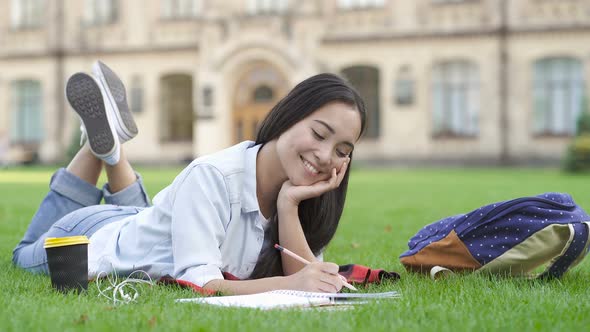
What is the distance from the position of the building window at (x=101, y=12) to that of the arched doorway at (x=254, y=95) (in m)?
5.63

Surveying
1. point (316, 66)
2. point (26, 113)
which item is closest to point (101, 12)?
point (26, 113)

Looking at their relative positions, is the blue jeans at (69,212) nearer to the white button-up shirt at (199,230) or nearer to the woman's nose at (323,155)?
the white button-up shirt at (199,230)

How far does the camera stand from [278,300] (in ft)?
10.4

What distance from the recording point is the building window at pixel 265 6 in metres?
26.1

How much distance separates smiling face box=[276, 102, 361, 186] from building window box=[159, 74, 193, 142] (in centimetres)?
2478

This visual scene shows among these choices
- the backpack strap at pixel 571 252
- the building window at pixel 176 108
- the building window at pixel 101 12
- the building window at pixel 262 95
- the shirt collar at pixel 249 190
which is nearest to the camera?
the shirt collar at pixel 249 190

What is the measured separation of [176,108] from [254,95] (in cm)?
332

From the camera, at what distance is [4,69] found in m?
29.4

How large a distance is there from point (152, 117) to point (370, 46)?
27.0ft

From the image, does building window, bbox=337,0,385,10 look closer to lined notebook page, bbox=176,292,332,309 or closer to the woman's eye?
the woman's eye

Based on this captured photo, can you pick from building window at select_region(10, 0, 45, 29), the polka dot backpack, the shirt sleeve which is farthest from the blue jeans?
building window at select_region(10, 0, 45, 29)

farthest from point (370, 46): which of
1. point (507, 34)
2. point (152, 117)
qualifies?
point (152, 117)

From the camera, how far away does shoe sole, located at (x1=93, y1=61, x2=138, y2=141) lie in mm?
5000

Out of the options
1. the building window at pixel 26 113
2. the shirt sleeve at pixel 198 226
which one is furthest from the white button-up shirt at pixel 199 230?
the building window at pixel 26 113
